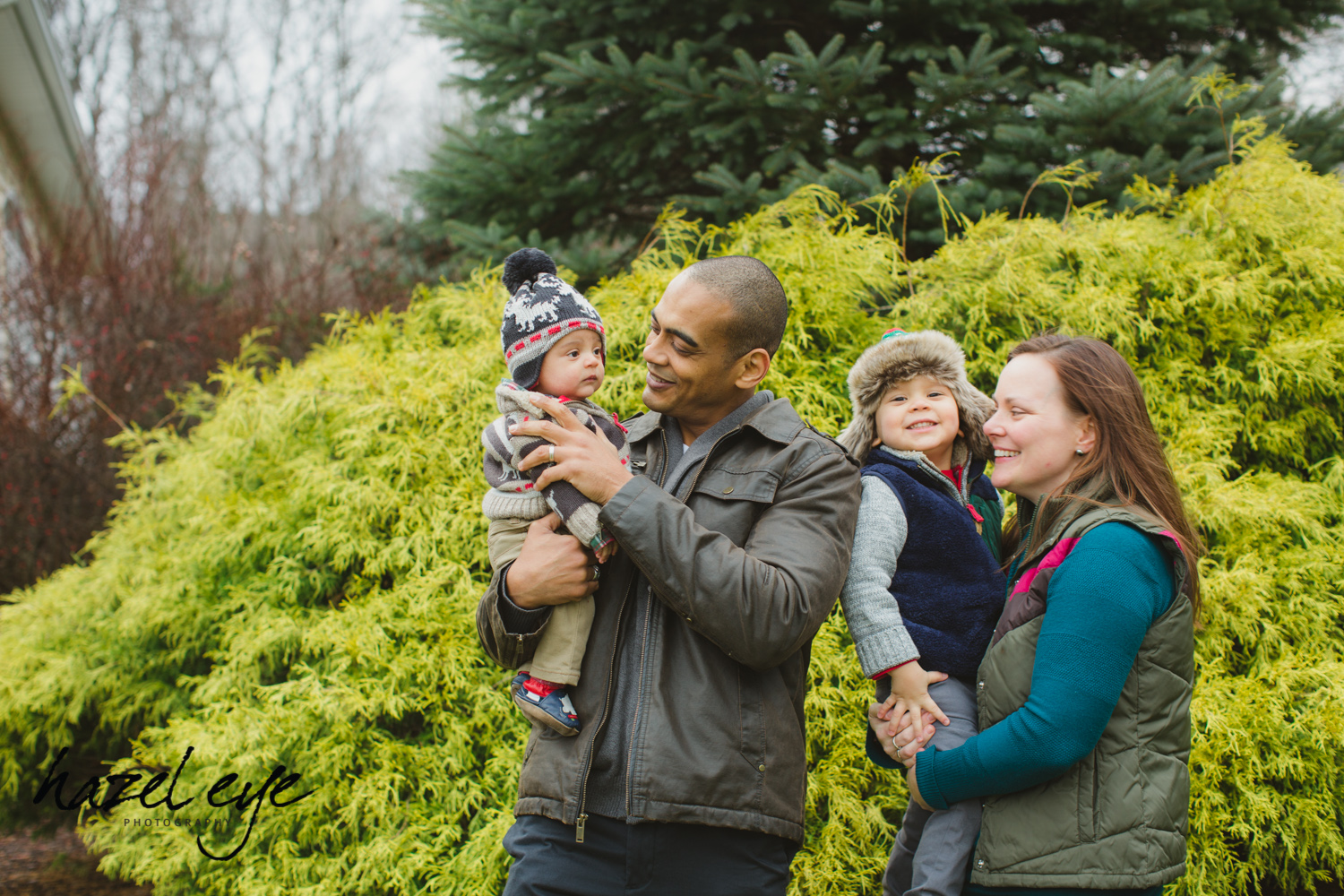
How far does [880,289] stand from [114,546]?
4.06 m

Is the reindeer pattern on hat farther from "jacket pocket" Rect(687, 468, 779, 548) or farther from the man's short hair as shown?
"jacket pocket" Rect(687, 468, 779, 548)

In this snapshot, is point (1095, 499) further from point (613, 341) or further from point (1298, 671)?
point (613, 341)

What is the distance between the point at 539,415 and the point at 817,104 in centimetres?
401

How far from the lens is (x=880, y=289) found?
3900mm

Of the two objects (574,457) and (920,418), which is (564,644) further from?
(920,418)

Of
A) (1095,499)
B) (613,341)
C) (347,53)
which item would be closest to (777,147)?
(613,341)

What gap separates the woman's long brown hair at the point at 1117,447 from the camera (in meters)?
1.70

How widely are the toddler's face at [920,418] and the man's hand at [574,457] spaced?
75 cm

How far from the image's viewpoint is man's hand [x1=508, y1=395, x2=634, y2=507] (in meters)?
1.62

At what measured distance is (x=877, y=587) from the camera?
1.81m

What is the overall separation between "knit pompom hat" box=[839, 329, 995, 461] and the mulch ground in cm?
446

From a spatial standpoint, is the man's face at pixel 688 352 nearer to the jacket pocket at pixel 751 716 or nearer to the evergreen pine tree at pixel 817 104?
the jacket pocket at pixel 751 716

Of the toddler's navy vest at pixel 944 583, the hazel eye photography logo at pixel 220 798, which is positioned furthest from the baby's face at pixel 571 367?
the hazel eye photography logo at pixel 220 798

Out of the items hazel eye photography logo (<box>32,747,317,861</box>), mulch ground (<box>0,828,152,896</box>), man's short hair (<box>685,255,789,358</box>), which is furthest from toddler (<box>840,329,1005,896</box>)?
mulch ground (<box>0,828,152,896</box>)
